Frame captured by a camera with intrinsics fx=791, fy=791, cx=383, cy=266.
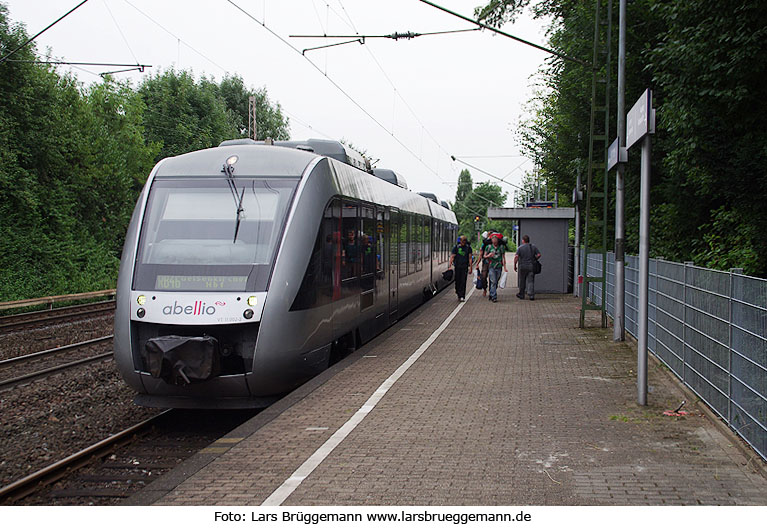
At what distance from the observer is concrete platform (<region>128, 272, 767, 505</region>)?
198 inches

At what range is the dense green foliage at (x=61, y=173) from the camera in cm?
2600

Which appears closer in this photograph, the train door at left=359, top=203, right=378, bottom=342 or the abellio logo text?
the abellio logo text

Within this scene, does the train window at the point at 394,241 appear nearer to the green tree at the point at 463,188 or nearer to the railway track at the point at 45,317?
the railway track at the point at 45,317

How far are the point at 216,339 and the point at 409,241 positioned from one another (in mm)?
9439

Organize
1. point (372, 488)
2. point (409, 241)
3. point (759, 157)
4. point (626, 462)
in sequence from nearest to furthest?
point (372, 488) → point (626, 462) → point (759, 157) → point (409, 241)

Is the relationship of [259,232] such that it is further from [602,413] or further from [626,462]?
[626,462]

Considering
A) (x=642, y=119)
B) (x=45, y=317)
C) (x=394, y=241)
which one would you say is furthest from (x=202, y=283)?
(x=45, y=317)

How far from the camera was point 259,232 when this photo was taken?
8.53 m

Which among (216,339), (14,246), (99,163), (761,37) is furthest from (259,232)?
(99,163)

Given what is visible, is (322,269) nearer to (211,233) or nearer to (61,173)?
(211,233)

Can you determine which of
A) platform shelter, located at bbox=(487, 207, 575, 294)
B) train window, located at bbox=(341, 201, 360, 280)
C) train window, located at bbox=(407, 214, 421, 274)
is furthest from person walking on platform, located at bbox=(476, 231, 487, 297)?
train window, located at bbox=(341, 201, 360, 280)

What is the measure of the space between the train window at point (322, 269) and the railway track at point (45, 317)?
999 cm

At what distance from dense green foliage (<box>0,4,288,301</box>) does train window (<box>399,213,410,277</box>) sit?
13768mm

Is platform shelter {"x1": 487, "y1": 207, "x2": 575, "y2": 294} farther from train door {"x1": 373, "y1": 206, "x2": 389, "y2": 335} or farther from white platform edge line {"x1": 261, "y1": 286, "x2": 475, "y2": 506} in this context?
white platform edge line {"x1": 261, "y1": 286, "x2": 475, "y2": 506}
